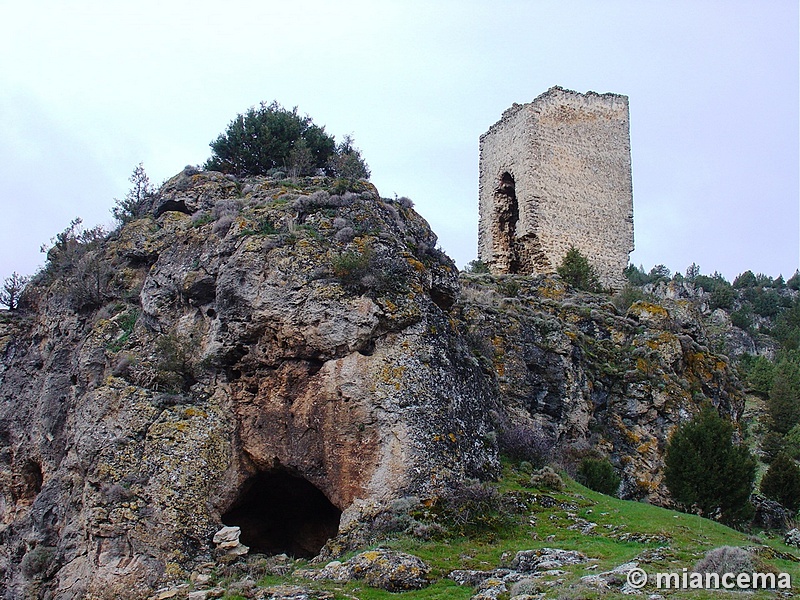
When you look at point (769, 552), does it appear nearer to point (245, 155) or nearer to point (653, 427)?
point (653, 427)

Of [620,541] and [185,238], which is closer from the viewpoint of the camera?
[620,541]

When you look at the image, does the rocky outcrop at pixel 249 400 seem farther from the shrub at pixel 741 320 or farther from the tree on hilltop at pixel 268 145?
the shrub at pixel 741 320

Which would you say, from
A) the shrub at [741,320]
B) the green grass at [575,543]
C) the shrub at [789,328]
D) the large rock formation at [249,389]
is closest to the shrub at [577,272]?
the large rock formation at [249,389]

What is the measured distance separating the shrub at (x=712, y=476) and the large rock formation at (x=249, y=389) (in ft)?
8.20

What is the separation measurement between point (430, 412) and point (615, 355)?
10288 millimetres

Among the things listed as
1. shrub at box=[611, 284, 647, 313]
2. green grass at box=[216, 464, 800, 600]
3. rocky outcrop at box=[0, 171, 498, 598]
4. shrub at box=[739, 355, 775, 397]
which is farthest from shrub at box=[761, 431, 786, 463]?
rocky outcrop at box=[0, 171, 498, 598]

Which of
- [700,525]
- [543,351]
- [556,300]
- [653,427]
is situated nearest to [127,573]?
[700,525]

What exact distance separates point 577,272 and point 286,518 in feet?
55.2

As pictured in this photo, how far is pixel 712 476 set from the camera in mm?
18438

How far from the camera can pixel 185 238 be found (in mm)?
19750

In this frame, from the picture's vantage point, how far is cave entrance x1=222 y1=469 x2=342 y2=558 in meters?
17.5

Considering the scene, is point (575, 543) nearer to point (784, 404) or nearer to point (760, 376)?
point (784, 404)

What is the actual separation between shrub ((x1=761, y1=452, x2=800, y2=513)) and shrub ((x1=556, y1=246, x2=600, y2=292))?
10157 mm

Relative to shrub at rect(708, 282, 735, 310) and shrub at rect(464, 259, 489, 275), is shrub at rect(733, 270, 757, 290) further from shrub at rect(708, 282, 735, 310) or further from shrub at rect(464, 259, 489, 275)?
shrub at rect(464, 259, 489, 275)
